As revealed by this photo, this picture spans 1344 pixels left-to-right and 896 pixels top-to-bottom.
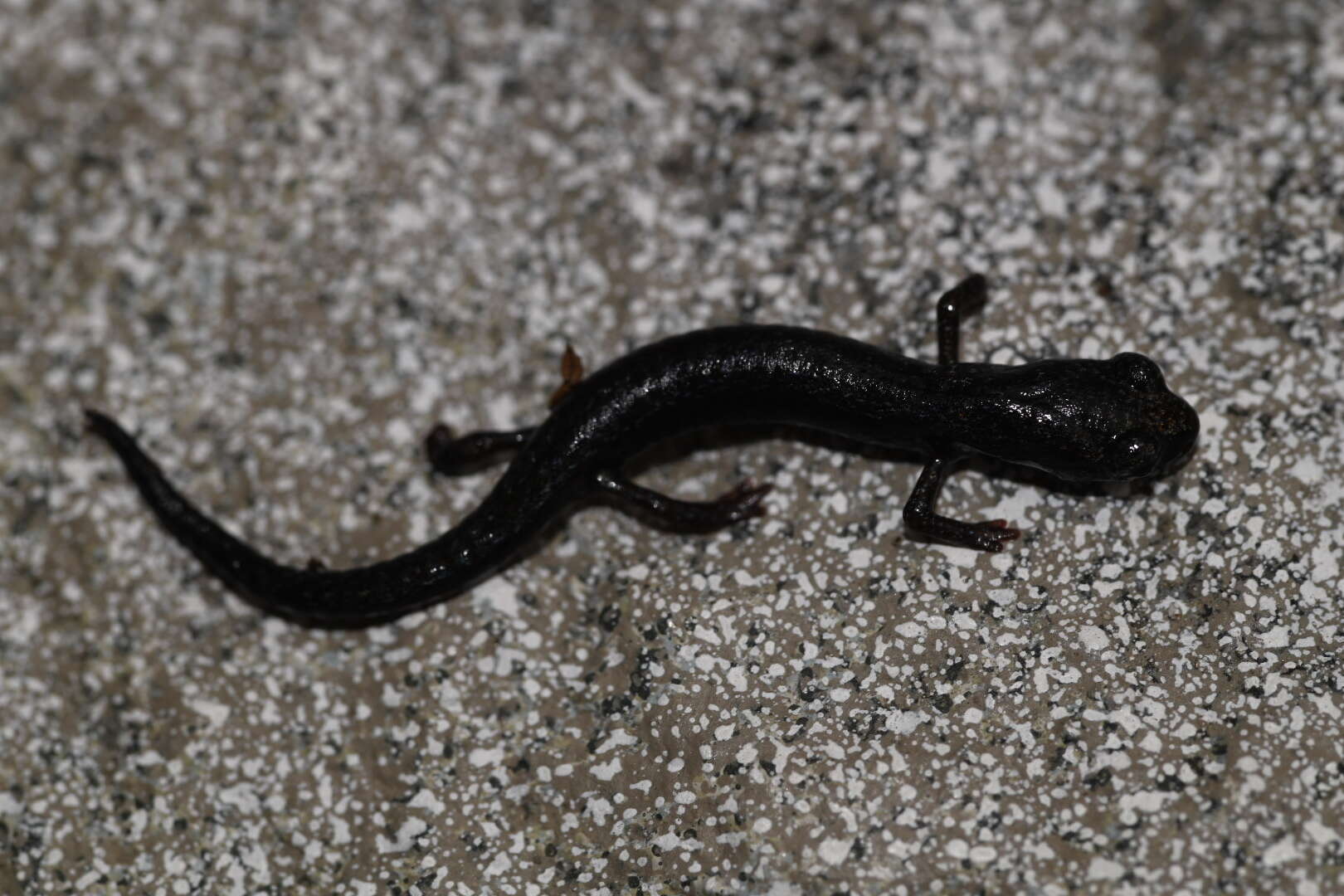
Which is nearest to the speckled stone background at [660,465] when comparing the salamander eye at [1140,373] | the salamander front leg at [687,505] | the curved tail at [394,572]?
the salamander front leg at [687,505]

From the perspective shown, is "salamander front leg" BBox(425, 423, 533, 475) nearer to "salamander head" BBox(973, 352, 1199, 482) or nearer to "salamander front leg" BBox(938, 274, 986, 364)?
"salamander front leg" BBox(938, 274, 986, 364)

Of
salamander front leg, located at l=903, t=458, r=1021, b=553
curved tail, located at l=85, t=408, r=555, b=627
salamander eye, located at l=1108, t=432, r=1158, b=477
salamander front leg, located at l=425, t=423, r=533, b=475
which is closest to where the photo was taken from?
salamander eye, located at l=1108, t=432, r=1158, b=477

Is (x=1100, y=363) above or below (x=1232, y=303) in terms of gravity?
below

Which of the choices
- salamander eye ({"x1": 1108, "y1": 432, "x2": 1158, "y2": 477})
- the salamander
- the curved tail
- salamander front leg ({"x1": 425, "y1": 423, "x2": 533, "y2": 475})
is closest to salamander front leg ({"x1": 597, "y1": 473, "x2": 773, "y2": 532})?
the salamander

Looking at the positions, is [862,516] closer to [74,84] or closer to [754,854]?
[754,854]

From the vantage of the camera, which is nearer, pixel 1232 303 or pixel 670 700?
pixel 670 700

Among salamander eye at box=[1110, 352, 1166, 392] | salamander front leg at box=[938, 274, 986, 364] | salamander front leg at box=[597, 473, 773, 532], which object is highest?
salamander front leg at box=[938, 274, 986, 364]

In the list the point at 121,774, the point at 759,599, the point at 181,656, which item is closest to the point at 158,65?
the point at 181,656

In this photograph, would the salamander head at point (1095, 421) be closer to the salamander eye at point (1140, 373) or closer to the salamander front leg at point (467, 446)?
the salamander eye at point (1140, 373)
